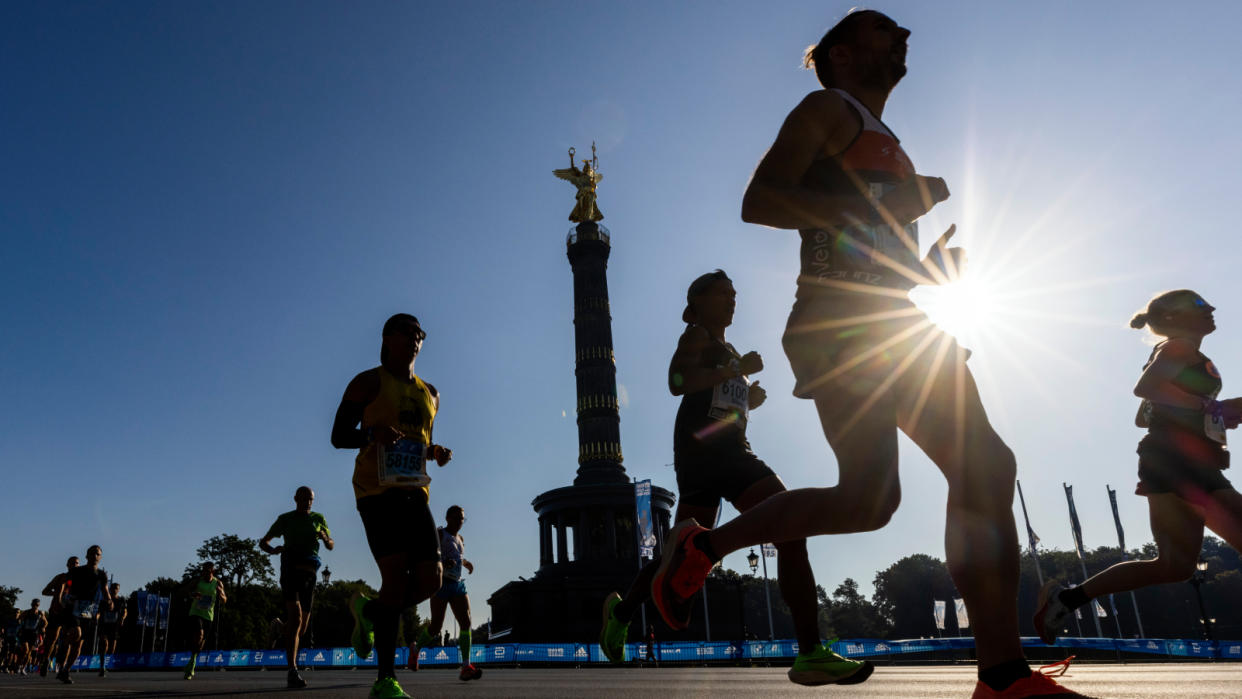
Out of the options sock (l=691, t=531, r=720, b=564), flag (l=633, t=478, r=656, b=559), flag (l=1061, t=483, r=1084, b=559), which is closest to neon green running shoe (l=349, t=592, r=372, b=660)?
sock (l=691, t=531, r=720, b=564)

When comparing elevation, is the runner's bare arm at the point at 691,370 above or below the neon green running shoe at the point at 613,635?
above

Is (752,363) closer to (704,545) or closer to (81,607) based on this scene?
(704,545)

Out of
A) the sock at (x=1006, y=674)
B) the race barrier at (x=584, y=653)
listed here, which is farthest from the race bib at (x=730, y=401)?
the race barrier at (x=584, y=653)

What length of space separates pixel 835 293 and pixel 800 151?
1.40 feet

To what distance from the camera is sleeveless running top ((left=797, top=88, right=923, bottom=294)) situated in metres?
2.17

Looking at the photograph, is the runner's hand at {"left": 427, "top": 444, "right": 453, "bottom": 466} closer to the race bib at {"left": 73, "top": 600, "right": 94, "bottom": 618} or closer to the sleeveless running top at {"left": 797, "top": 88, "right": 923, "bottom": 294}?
the sleeveless running top at {"left": 797, "top": 88, "right": 923, "bottom": 294}

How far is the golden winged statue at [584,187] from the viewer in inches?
2045

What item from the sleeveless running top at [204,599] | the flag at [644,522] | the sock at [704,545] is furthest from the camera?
the flag at [644,522]

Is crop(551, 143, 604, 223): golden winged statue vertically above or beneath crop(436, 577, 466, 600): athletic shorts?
above

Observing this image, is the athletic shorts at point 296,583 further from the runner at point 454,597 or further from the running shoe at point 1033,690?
the running shoe at point 1033,690

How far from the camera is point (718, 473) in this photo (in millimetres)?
3387

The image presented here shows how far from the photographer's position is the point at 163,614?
132ft

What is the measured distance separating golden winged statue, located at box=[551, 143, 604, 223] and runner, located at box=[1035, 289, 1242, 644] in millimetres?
48955

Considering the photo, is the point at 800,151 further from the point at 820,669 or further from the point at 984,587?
the point at 820,669
